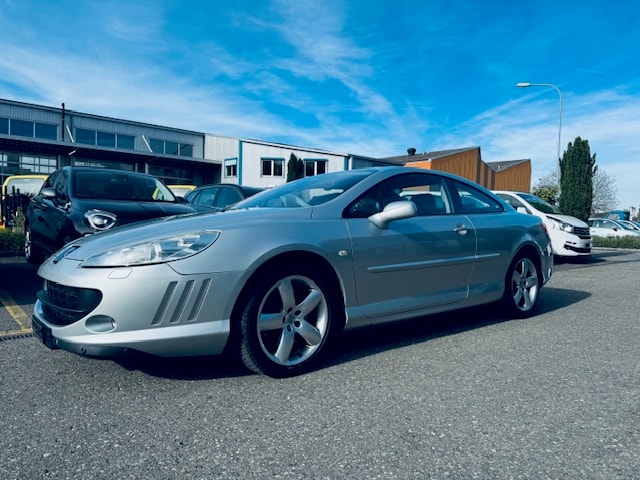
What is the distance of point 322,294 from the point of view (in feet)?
10.5

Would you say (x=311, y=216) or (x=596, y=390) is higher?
(x=311, y=216)

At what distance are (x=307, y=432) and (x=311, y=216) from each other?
58.7 inches

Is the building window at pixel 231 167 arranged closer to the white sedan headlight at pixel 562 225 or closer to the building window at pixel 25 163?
the building window at pixel 25 163

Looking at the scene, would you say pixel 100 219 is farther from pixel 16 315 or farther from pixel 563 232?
pixel 563 232

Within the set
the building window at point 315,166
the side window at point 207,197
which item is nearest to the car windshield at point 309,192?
the side window at point 207,197

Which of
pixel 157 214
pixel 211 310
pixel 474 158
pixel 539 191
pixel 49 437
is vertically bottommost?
pixel 49 437

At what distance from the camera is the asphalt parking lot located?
2.00 metres

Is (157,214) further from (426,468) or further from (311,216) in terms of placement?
→ (426,468)

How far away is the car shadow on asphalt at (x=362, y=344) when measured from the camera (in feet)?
10.2

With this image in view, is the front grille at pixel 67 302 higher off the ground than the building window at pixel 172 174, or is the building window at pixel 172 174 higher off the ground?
the building window at pixel 172 174

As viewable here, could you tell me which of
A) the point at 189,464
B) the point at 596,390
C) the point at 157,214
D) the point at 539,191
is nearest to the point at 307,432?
the point at 189,464

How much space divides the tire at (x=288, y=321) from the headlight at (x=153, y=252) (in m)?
0.43

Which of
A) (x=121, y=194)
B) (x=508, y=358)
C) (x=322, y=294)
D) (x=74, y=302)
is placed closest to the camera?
(x=74, y=302)

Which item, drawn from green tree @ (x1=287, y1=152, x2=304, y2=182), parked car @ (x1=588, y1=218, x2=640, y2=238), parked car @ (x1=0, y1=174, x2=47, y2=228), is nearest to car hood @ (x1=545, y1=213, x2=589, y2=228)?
parked car @ (x1=0, y1=174, x2=47, y2=228)
